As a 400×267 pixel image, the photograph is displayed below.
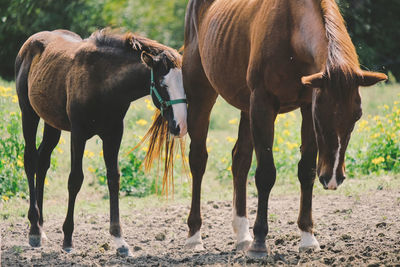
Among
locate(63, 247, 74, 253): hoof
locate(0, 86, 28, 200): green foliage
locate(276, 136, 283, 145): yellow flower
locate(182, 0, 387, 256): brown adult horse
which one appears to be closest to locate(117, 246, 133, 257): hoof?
locate(63, 247, 74, 253): hoof

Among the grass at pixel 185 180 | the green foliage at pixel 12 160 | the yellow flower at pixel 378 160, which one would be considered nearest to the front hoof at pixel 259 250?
the grass at pixel 185 180

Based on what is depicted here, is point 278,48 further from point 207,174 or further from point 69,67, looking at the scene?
point 207,174

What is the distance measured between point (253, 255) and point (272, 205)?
228 centimetres

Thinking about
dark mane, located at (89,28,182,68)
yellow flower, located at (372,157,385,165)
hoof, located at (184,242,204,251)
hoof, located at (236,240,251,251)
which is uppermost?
dark mane, located at (89,28,182,68)

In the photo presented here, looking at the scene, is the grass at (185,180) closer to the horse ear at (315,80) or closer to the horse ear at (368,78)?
the horse ear at (315,80)

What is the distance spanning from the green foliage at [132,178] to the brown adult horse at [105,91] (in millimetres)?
2226

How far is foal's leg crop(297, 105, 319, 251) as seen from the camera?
478 centimetres

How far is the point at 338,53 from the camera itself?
12.8 feet

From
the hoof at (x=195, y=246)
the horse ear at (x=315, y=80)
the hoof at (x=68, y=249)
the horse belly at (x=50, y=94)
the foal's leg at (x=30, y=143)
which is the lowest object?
the hoof at (x=68, y=249)

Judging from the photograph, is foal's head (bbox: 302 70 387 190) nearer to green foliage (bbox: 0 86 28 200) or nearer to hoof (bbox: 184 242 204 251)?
hoof (bbox: 184 242 204 251)

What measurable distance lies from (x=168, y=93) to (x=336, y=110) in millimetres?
1817

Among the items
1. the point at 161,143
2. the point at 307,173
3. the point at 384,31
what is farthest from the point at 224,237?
the point at 384,31

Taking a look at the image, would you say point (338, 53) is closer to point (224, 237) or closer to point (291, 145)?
point (224, 237)

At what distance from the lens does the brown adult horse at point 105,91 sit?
5.25 meters
